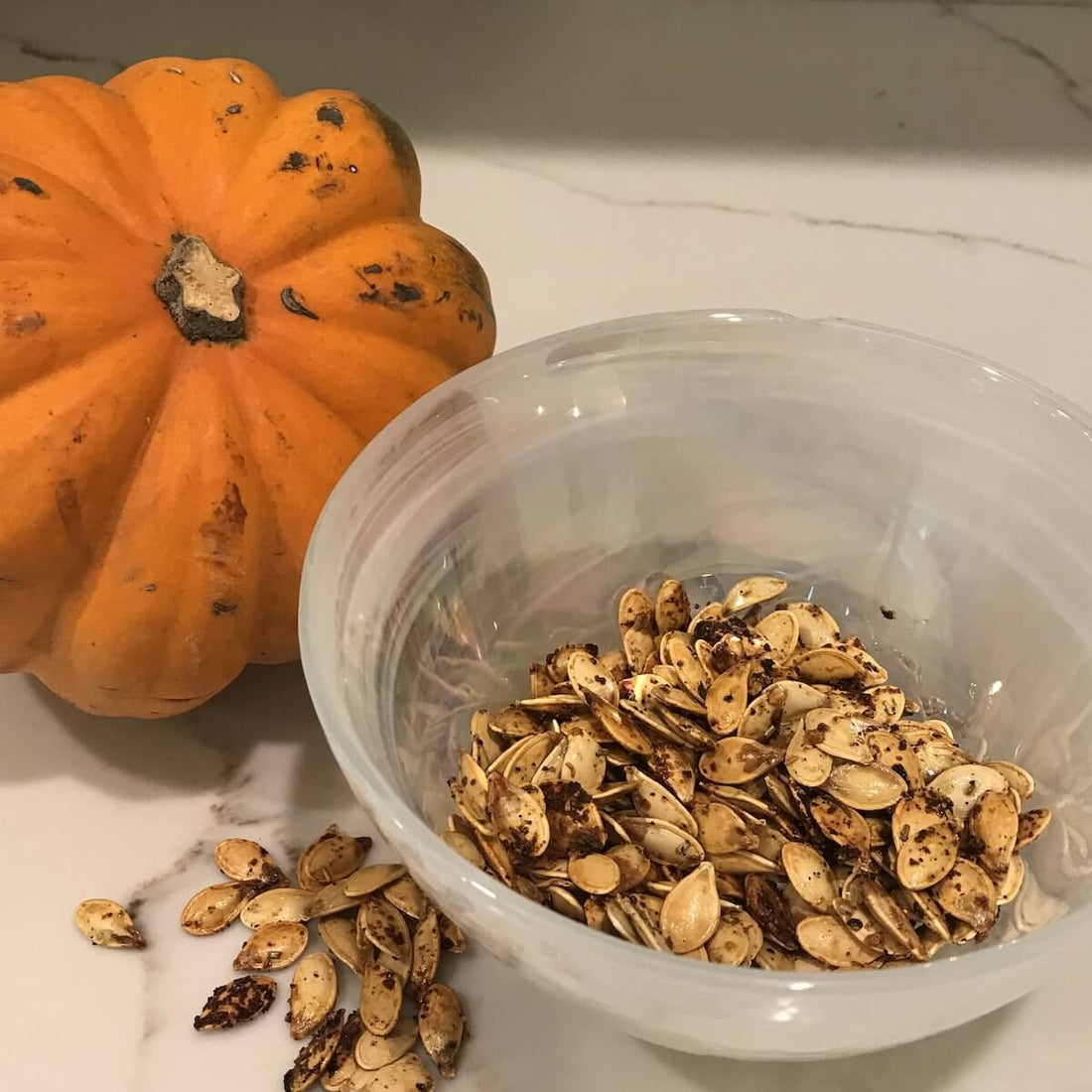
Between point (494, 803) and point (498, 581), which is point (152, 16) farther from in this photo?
point (494, 803)

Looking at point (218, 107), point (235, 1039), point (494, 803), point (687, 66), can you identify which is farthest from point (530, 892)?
point (687, 66)

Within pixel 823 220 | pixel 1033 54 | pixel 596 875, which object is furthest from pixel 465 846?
pixel 1033 54

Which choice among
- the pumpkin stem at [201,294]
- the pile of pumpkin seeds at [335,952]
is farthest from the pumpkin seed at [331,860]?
the pumpkin stem at [201,294]

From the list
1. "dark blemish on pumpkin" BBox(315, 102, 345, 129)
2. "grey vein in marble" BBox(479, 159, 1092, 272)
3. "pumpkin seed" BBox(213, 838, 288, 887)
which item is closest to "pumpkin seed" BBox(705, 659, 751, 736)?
"pumpkin seed" BBox(213, 838, 288, 887)

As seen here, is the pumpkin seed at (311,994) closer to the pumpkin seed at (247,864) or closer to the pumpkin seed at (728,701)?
the pumpkin seed at (247,864)

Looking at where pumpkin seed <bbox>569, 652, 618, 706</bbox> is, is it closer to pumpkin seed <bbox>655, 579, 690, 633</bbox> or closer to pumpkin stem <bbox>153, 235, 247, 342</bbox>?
pumpkin seed <bbox>655, 579, 690, 633</bbox>
